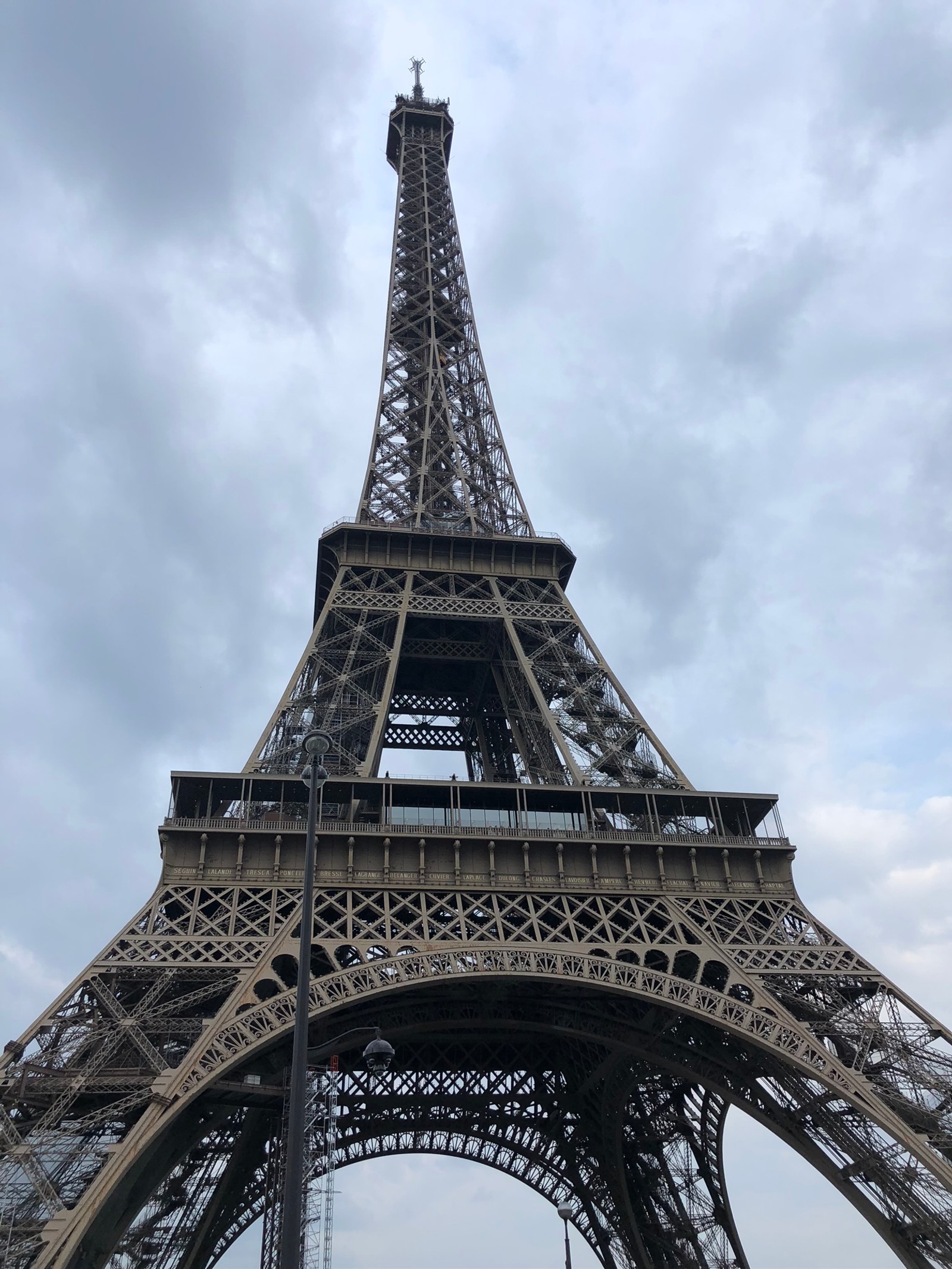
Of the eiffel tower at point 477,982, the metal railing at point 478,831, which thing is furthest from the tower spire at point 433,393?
the metal railing at point 478,831

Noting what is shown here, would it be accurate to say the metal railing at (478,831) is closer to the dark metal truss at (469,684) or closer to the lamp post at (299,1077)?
the dark metal truss at (469,684)

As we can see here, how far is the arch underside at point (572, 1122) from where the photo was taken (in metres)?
27.9

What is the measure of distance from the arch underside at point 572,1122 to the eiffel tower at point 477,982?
125 millimetres

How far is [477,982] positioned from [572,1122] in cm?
1626

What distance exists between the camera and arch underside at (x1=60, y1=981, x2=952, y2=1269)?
91.5 feet

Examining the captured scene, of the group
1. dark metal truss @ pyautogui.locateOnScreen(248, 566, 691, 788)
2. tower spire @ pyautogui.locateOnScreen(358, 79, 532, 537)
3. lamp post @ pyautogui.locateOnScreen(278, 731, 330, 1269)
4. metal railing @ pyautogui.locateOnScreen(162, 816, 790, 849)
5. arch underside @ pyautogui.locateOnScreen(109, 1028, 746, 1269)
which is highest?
tower spire @ pyautogui.locateOnScreen(358, 79, 532, 537)

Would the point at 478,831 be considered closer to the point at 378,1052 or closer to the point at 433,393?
the point at 378,1052

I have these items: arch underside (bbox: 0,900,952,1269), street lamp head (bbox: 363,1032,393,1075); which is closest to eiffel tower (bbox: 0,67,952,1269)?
arch underside (bbox: 0,900,952,1269)

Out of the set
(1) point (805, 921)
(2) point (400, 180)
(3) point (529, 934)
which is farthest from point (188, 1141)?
(2) point (400, 180)

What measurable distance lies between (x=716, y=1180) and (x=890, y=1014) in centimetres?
1379

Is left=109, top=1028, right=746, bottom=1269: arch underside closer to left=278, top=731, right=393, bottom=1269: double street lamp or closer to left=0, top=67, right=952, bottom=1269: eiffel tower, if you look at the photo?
left=0, top=67, right=952, bottom=1269: eiffel tower

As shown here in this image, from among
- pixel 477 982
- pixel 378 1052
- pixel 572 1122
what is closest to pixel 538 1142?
pixel 572 1122

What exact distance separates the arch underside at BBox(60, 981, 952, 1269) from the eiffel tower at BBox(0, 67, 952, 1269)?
125mm

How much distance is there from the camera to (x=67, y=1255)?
20469mm
